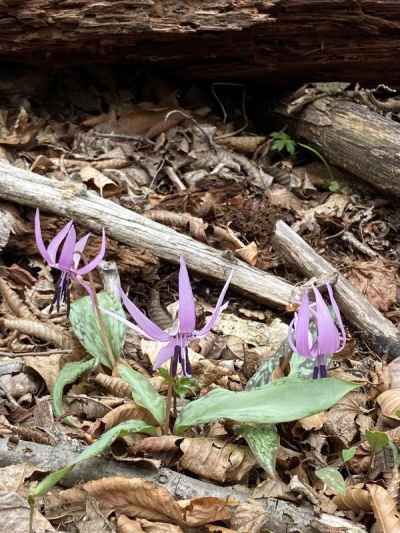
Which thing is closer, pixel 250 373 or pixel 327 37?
pixel 250 373

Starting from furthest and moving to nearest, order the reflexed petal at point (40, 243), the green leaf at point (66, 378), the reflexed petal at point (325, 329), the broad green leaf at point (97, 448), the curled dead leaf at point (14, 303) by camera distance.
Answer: the curled dead leaf at point (14, 303), the green leaf at point (66, 378), the reflexed petal at point (40, 243), the reflexed petal at point (325, 329), the broad green leaf at point (97, 448)

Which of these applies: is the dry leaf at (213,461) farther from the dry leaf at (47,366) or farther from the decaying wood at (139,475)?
the dry leaf at (47,366)

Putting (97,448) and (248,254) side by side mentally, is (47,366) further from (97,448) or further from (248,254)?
(248,254)

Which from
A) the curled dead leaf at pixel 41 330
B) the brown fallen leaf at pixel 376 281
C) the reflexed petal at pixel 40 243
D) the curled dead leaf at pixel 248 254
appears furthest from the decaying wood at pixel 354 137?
the reflexed petal at pixel 40 243

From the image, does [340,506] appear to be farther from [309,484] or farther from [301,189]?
[301,189]

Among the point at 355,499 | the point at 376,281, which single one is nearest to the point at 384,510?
the point at 355,499

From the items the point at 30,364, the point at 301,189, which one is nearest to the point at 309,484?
the point at 30,364

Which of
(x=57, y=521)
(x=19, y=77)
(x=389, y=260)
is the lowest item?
(x=389, y=260)
